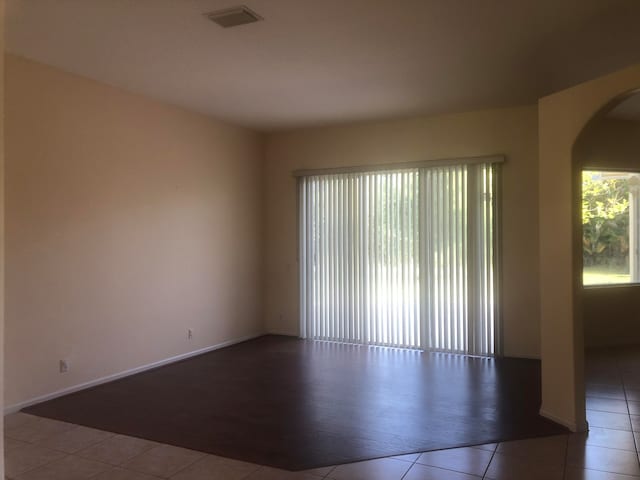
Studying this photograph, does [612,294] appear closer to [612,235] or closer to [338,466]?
[612,235]

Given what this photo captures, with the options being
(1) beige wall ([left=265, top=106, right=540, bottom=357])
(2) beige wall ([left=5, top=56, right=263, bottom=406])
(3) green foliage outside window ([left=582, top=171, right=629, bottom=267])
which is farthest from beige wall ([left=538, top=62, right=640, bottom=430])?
(2) beige wall ([left=5, top=56, right=263, bottom=406])

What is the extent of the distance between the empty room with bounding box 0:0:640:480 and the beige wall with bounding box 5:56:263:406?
0.08ft

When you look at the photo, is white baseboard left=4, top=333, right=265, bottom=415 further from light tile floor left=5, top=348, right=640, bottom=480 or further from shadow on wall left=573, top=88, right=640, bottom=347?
shadow on wall left=573, top=88, right=640, bottom=347

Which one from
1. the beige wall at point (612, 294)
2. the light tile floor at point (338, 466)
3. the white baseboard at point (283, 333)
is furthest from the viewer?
the white baseboard at point (283, 333)

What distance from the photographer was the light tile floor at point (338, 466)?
9.97 ft

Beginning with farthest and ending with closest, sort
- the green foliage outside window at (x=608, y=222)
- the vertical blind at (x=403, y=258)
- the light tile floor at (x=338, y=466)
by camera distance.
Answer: the green foliage outside window at (x=608, y=222), the vertical blind at (x=403, y=258), the light tile floor at (x=338, y=466)

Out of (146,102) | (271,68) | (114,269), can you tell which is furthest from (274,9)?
(114,269)

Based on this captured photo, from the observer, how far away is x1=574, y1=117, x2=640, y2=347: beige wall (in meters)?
6.52

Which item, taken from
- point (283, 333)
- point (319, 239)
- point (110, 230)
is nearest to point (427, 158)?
point (319, 239)

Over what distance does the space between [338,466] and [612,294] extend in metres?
5.06

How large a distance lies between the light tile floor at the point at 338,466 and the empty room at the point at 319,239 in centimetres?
2

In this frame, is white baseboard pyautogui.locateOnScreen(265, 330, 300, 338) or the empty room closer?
the empty room

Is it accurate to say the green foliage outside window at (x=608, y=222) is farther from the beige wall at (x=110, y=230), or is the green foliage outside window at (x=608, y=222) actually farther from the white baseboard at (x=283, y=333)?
the beige wall at (x=110, y=230)

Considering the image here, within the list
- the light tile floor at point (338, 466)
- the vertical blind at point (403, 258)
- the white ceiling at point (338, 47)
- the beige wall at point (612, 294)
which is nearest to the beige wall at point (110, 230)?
the white ceiling at point (338, 47)
